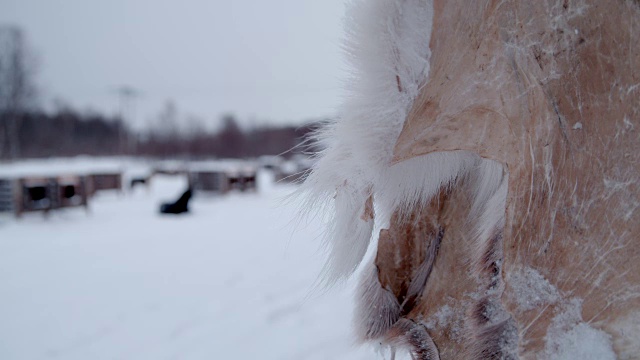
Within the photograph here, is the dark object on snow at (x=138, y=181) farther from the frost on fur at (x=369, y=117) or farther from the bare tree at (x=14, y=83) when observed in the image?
the frost on fur at (x=369, y=117)

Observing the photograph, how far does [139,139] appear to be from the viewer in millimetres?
41281

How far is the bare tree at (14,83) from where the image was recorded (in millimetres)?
15922

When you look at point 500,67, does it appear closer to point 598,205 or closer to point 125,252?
point 598,205

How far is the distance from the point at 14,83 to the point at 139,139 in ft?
84.1

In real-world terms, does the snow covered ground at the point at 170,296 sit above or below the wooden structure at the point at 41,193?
below

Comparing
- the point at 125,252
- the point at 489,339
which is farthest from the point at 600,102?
the point at 125,252

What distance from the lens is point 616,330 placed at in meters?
0.60

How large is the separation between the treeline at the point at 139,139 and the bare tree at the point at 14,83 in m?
8.21

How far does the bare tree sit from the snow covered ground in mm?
14084

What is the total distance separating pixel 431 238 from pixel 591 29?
501 mm

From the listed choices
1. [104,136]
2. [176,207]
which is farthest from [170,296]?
[104,136]

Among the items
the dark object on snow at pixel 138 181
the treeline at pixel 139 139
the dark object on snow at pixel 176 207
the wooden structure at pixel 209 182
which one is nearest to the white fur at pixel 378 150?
the dark object on snow at pixel 176 207

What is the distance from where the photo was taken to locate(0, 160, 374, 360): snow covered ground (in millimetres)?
2229

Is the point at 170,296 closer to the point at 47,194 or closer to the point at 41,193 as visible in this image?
the point at 47,194
